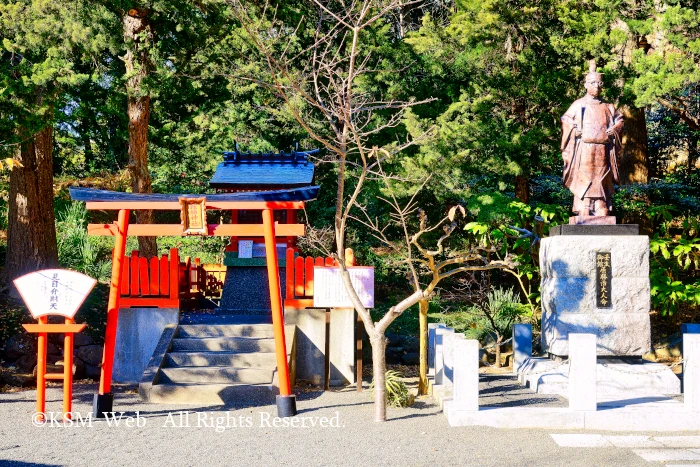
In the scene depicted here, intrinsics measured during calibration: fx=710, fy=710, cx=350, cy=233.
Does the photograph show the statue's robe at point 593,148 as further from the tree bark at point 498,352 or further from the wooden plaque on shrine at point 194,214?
the wooden plaque on shrine at point 194,214

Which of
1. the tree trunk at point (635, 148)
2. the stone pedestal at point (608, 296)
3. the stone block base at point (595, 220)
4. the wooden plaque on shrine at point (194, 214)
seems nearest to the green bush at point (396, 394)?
the stone pedestal at point (608, 296)

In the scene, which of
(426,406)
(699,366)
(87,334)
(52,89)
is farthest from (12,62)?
(699,366)

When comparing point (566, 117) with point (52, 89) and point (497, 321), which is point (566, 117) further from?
point (52, 89)

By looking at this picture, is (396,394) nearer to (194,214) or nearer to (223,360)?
(223,360)

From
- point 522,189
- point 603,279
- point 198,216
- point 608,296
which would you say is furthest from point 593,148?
point 198,216

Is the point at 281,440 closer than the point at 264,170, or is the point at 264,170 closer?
the point at 281,440

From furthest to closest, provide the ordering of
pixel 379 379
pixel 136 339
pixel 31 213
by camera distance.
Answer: pixel 31 213, pixel 136 339, pixel 379 379

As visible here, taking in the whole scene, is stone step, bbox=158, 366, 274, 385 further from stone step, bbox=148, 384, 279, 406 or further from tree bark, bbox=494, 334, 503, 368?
tree bark, bbox=494, 334, 503, 368

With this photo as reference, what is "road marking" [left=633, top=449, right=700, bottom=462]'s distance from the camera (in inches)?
257

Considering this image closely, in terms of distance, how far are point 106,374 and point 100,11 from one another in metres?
7.08

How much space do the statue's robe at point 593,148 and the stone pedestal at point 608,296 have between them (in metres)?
0.70

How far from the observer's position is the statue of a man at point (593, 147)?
10.1 metres

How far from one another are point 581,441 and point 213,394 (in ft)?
15.7

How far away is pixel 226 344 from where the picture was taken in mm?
10688
